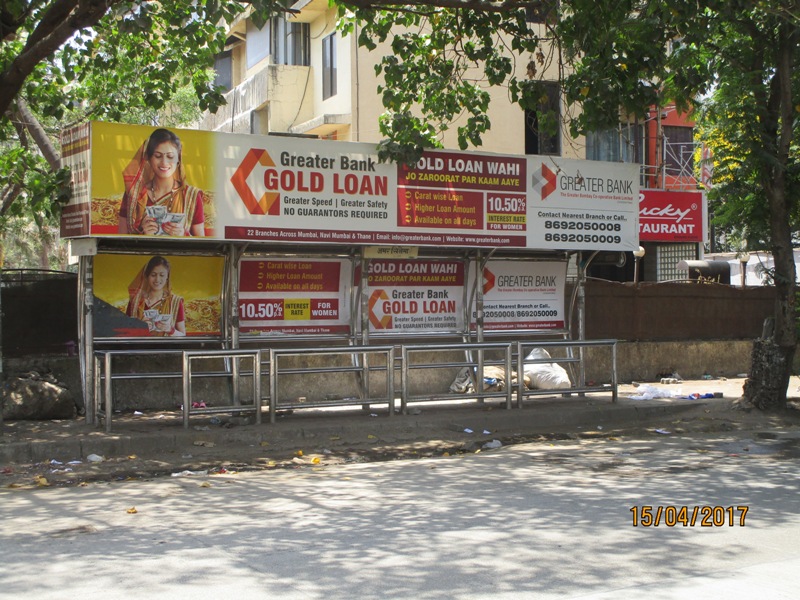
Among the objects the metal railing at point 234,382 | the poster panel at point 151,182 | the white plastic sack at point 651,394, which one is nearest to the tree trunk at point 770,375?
the white plastic sack at point 651,394

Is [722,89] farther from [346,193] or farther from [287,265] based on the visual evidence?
[287,265]

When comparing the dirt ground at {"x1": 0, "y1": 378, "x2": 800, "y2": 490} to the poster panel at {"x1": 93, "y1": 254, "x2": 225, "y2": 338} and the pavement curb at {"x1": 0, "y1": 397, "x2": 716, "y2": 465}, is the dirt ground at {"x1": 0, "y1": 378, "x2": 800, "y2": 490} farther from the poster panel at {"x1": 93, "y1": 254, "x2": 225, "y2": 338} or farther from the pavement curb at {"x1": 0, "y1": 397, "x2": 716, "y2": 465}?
the poster panel at {"x1": 93, "y1": 254, "x2": 225, "y2": 338}

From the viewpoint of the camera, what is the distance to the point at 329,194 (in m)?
10.8

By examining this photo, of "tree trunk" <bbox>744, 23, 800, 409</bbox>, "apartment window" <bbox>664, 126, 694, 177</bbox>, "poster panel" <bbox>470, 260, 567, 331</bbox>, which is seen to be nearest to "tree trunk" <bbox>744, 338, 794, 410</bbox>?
"tree trunk" <bbox>744, 23, 800, 409</bbox>

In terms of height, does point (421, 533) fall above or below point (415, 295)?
below

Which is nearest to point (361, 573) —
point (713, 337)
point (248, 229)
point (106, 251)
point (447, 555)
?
point (447, 555)

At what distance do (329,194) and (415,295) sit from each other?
2354mm

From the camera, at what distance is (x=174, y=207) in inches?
392

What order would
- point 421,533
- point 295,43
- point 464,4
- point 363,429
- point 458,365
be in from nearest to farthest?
point 421,533
point 464,4
point 363,429
point 458,365
point 295,43

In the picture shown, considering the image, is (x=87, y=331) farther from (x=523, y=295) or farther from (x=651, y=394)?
(x=651, y=394)

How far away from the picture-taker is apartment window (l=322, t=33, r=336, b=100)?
21.2m

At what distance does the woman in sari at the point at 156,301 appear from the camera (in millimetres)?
10797

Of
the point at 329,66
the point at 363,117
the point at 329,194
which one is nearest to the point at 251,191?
the point at 329,194
